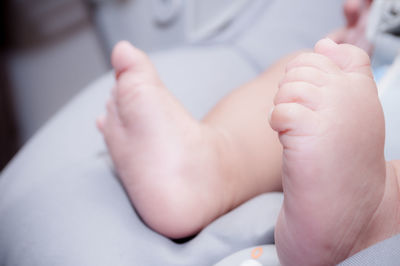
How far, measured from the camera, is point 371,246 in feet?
1.00

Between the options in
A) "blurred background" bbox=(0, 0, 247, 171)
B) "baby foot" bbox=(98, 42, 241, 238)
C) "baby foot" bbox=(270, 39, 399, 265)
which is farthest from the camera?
"blurred background" bbox=(0, 0, 247, 171)

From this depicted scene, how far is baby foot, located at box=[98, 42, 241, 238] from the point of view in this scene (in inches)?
→ 16.1

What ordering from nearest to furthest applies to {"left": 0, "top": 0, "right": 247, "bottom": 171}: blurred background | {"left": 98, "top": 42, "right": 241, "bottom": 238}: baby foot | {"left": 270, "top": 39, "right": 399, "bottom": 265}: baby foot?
{"left": 270, "top": 39, "right": 399, "bottom": 265}: baby foot
{"left": 98, "top": 42, "right": 241, "bottom": 238}: baby foot
{"left": 0, "top": 0, "right": 247, "bottom": 171}: blurred background

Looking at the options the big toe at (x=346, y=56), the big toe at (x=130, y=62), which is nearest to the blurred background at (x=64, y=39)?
the big toe at (x=130, y=62)

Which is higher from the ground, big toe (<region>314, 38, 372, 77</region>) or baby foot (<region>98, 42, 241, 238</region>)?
big toe (<region>314, 38, 372, 77</region>)

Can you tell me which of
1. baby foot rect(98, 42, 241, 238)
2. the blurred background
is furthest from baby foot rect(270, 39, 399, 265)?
the blurred background

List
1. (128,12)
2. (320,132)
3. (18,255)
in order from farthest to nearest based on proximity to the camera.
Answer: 1. (128,12)
2. (18,255)
3. (320,132)

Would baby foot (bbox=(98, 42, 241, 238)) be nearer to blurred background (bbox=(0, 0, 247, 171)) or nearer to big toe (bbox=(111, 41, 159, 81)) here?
big toe (bbox=(111, 41, 159, 81))

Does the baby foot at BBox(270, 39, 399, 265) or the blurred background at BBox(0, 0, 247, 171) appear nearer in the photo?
the baby foot at BBox(270, 39, 399, 265)

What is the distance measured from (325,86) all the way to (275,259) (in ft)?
0.56

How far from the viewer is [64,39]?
1.25 m

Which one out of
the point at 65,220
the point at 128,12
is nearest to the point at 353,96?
the point at 65,220

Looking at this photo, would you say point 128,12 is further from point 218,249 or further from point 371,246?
point 371,246

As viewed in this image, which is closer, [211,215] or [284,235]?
[284,235]
